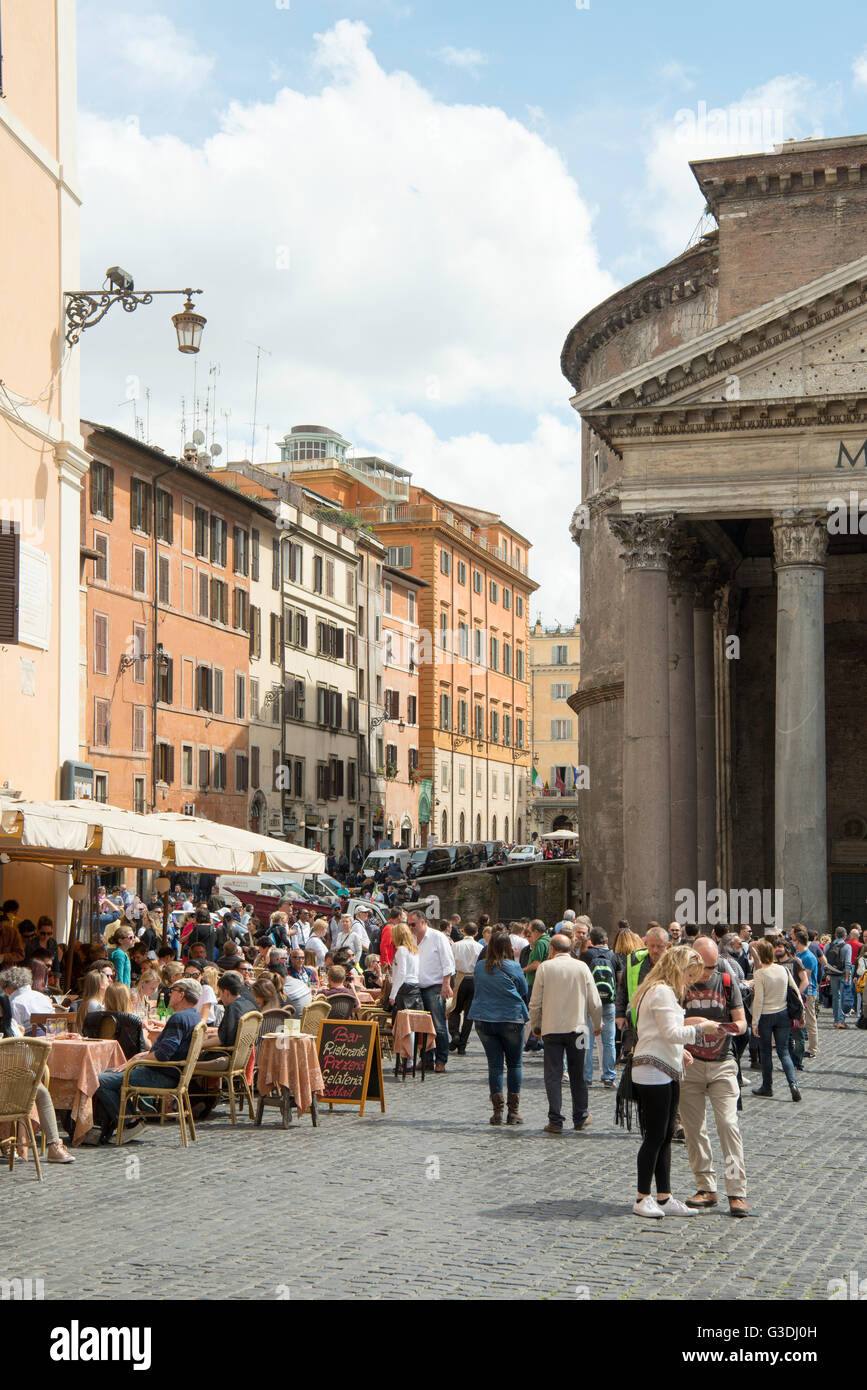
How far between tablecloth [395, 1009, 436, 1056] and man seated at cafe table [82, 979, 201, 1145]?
162 inches

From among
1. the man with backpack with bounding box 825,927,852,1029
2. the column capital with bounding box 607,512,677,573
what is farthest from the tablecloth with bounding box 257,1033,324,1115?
the column capital with bounding box 607,512,677,573

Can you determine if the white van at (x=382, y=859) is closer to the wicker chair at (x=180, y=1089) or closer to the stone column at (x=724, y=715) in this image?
the stone column at (x=724, y=715)

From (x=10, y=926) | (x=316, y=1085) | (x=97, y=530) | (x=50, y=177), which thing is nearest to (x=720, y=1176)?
(x=316, y=1085)

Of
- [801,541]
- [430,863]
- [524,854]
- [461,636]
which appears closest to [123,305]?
[801,541]

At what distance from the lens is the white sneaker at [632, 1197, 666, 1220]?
9070 millimetres

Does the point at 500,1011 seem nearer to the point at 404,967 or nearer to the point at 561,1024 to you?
the point at 561,1024

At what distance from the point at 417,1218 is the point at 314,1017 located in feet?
15.7

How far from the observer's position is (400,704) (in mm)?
68375

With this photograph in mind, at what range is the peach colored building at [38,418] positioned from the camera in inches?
717

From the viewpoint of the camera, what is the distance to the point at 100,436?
39.9m

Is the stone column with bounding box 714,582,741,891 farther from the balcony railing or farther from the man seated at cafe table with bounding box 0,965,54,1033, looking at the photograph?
the balcony railing

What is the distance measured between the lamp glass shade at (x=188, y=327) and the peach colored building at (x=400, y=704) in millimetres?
47067

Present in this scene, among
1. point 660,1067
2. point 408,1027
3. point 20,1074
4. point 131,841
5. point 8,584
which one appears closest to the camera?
point 660,1067

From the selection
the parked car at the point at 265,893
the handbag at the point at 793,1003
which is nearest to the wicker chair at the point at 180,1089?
the handbag at the point at 793,1003
